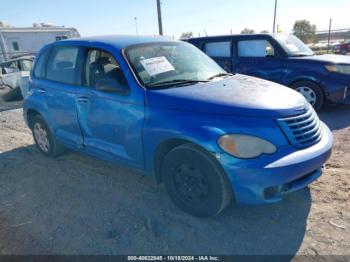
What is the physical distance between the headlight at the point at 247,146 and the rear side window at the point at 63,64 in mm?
2373

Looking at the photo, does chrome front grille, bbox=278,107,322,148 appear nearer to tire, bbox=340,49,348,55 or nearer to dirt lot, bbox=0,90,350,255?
dirt lot, bbox=0,90,350,255

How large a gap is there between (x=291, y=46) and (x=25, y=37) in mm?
27227

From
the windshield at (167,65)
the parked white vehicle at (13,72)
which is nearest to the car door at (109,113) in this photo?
the windshield at (167,65)

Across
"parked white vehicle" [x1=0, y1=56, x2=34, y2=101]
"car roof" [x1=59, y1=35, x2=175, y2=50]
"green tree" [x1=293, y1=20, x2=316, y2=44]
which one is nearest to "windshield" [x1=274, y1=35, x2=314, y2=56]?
"car roof" [x1=59, y1=35, x2=175, y2=50]

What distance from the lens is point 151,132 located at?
3139 millimetres

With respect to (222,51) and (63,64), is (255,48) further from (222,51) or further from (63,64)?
(63,64)

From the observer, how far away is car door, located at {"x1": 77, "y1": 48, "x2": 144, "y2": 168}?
3.33m

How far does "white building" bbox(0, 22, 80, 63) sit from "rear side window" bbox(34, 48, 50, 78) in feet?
76.7

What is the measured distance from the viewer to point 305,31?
33719 millimetres

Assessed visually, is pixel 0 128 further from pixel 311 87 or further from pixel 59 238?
pixel 311 87

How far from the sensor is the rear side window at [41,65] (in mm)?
4696

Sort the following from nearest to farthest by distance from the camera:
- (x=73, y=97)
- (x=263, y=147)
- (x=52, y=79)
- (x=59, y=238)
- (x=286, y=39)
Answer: (x=263, y=147) → (x=59, y=238) → (x=73, y=97) → (x=52, y=79) → (x=286, y=39)

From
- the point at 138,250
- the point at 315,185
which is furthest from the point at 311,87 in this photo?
the point at 138,250

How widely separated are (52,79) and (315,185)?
3895 millimetres
